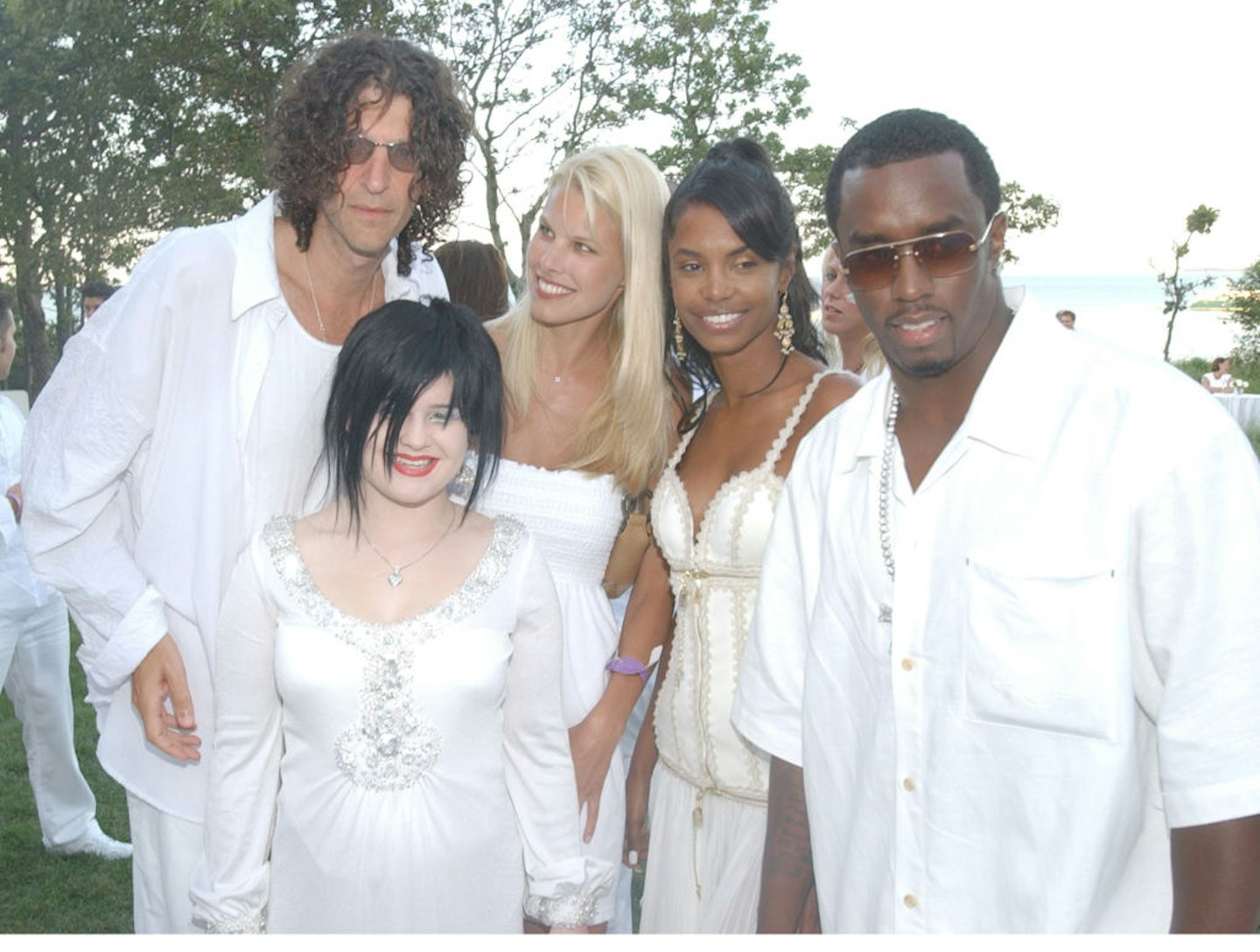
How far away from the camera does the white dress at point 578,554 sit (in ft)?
10.2

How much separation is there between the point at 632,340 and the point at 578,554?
62 centimetres

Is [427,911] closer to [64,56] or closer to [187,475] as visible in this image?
[187,475]

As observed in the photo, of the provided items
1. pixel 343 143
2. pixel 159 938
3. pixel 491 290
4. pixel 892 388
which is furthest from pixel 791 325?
pixel 491 290

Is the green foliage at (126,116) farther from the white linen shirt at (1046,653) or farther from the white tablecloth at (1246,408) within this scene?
the white linen shirt at (1046,653)

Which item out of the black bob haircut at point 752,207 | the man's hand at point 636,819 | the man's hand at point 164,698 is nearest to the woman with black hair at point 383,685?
the man's hand at point 164,698

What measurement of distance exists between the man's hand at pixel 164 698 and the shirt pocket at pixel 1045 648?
168 centimetres

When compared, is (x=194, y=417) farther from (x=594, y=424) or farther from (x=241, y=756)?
(x=594, y=424)

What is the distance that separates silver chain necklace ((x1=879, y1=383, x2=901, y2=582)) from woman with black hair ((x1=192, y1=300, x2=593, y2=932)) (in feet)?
2.63

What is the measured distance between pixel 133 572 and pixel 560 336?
4.48 ft

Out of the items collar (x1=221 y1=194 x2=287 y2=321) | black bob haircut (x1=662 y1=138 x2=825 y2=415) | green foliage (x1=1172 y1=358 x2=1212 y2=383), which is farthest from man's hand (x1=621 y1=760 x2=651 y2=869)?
green foliage (x1=1172 y1=358 x2=1212 y2=383)

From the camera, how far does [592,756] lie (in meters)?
3.03

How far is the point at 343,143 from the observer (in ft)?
9.12

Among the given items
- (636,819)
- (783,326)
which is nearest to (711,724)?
(636,819)

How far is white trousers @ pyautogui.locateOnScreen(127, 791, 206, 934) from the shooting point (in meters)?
2.70
